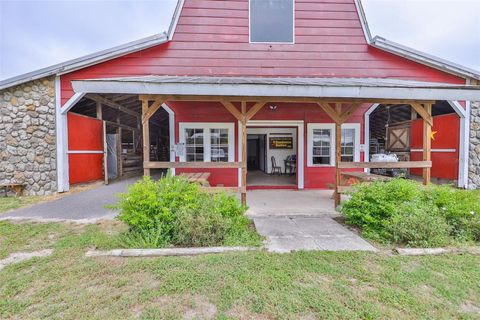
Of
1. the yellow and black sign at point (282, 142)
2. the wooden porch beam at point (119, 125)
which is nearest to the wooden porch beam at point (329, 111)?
the yellow and black sign at point (282, 142)

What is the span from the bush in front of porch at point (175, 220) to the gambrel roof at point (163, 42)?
190 inches

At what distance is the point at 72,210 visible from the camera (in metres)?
4.68

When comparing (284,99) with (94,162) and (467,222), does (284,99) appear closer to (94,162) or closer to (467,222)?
(467,222)

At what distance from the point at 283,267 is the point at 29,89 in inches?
301

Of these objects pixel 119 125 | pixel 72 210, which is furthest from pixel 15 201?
pixel 119 125

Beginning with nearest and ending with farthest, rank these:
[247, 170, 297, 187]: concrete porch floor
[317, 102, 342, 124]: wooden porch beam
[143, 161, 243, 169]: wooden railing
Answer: [143, 161, 243, 169]: wooden railing → [317, 102, 342, 124]: wooden porch beam → [247, 170, 297, 187]: concrete porch floor

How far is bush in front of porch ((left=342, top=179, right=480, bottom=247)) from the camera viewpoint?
2939 millimetres

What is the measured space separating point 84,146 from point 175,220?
5.64 m

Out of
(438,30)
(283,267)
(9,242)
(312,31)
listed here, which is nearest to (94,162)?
(9,242)

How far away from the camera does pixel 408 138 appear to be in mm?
8992

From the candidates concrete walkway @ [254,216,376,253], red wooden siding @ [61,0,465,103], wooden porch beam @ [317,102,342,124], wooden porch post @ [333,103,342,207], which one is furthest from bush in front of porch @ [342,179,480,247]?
red wooden siding @ [61,0,465,103]

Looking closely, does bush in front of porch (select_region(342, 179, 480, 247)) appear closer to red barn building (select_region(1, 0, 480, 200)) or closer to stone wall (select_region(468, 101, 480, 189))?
red barn building (select_region(1, 0, 480, 200))

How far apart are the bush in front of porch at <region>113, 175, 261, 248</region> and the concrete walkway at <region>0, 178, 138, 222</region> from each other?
0.81m

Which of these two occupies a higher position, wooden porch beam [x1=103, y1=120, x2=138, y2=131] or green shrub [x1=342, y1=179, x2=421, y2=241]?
wooden porch beam [x1=103, y1=120, x2=138, y2=131]
